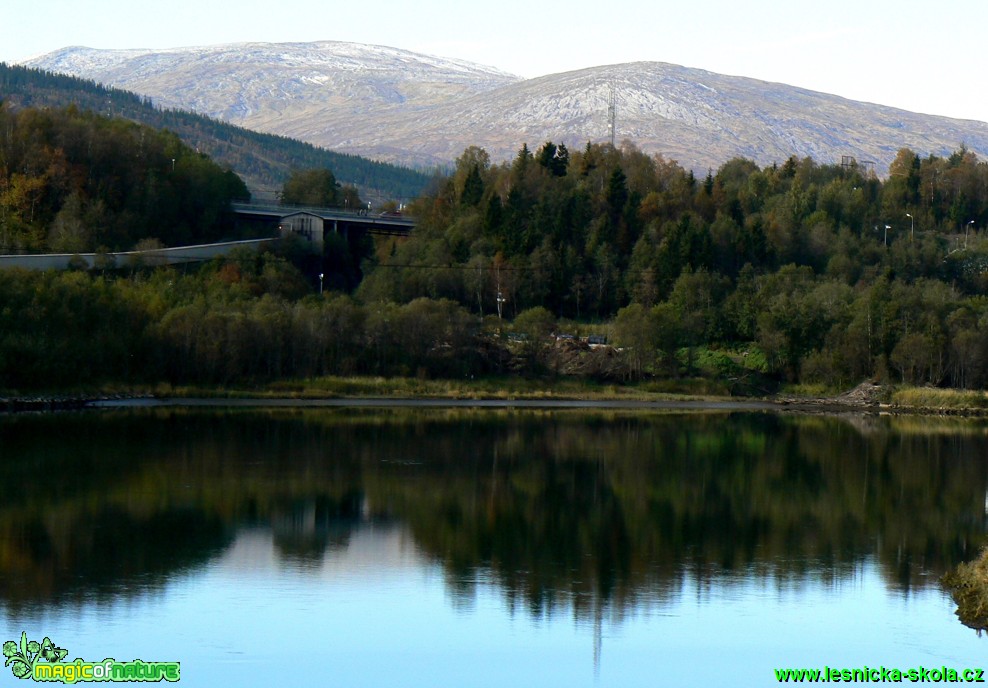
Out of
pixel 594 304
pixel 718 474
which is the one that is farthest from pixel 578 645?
pixel 594 304

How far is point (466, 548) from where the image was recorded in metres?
23.9

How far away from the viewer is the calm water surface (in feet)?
57.7

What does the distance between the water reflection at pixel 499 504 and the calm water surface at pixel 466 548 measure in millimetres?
96

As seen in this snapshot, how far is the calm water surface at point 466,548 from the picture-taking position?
17.6 metres

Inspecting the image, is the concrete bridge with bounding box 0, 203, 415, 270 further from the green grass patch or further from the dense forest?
the green grass patch

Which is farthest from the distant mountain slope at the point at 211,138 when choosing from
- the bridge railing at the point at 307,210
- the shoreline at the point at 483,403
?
the shoreline at the point at 483,403

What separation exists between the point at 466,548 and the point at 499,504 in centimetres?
518

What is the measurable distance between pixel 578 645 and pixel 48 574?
27.4ft

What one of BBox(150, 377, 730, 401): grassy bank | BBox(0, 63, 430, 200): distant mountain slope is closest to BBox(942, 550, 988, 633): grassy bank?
BBox(150, 377, 730, 401): grassy bank

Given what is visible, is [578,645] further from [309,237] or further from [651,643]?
[309,237]

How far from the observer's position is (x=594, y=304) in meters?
83.3

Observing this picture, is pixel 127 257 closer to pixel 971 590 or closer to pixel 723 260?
pixel 723 260
